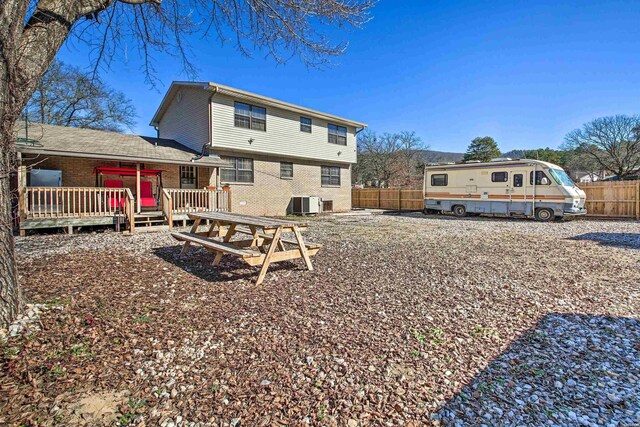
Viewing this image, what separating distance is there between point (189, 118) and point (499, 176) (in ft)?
49.6

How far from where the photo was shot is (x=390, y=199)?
2414cm

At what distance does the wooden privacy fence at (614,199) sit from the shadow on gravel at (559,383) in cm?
1709

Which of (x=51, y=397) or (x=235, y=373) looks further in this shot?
(x=235, y=373)

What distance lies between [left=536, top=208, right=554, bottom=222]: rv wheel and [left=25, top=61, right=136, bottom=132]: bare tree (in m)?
25.7

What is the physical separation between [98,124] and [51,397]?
30.2 m

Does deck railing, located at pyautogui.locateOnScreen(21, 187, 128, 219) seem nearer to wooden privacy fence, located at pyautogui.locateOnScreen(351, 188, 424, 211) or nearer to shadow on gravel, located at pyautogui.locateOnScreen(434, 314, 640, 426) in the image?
shadow on gravel, located at pyautogui.locateOnScreen(434, 314, 640, 426)

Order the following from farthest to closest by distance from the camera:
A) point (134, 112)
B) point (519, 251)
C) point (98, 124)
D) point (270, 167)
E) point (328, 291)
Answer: point (134, 112), point (98, 124), point (270, 167), point (519, 251), point (328, 291)

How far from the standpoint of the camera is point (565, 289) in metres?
4.62

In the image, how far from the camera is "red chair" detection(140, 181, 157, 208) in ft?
41.7

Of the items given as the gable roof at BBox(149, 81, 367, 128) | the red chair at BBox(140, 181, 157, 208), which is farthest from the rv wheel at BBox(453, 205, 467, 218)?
the red chair at BBox(140, 181, 157, 208)

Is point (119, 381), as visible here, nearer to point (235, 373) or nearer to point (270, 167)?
point (235, 373)

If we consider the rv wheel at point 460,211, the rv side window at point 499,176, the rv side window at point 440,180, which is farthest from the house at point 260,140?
the rv side window at point 499,176

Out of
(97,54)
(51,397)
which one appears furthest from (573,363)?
(97,54)

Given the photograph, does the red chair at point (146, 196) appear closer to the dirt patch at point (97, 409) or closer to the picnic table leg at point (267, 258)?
the picnic table leg at point (267, 258)
